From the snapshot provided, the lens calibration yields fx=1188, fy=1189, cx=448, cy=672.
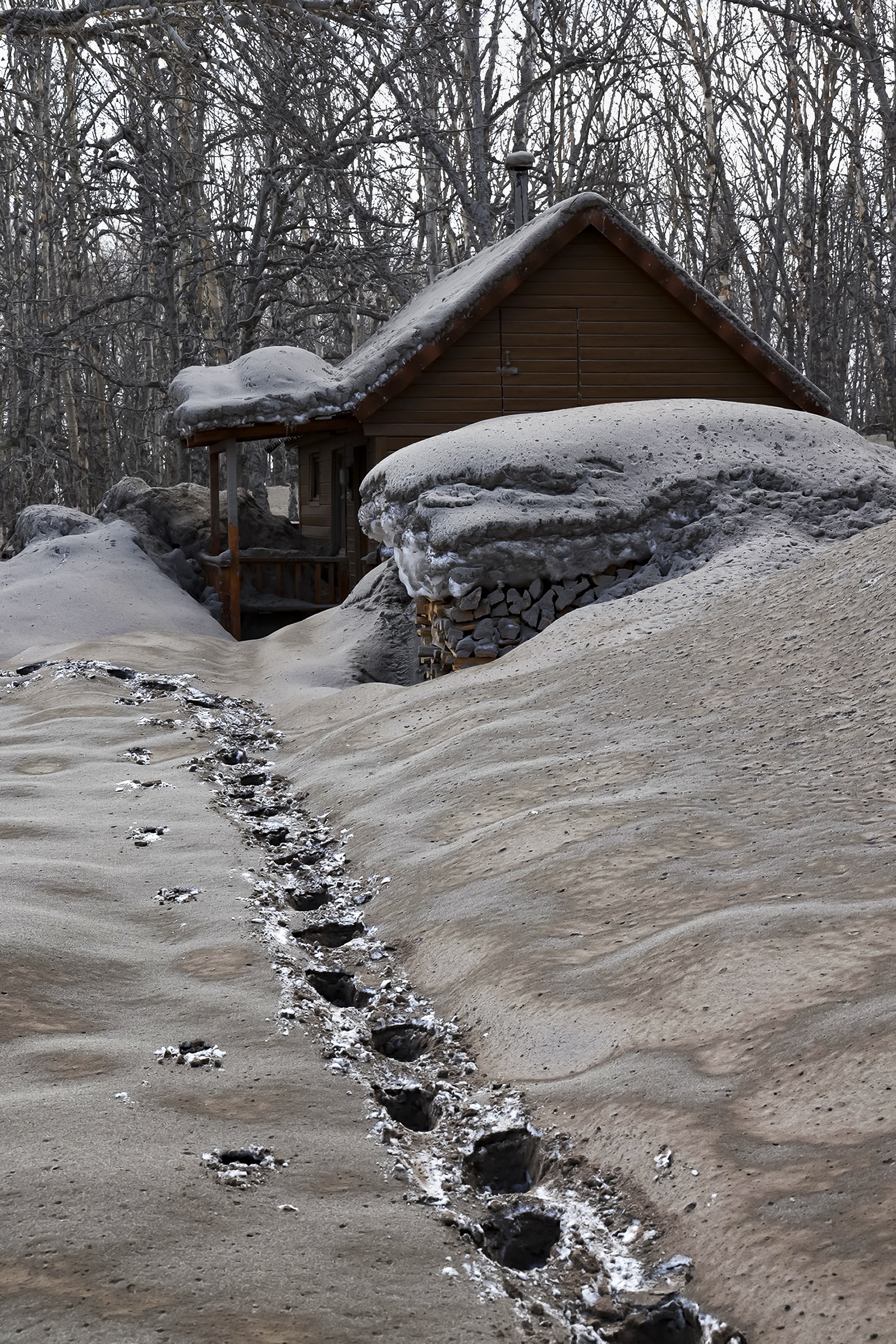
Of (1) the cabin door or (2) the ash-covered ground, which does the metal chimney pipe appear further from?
(2) the ash-covered ground

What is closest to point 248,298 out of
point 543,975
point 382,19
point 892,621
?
point 382,19

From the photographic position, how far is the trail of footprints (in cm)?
253

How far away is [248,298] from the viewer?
20781 millimetres

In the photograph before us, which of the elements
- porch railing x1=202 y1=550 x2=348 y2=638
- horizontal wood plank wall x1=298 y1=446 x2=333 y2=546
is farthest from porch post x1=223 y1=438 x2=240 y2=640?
horizontal wood plank wall x1=298 y1=446 x2=333 y2=546

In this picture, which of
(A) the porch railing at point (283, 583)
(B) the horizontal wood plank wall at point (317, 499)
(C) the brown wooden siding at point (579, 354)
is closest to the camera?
(C) the brown wooden siding at point (579, 354)

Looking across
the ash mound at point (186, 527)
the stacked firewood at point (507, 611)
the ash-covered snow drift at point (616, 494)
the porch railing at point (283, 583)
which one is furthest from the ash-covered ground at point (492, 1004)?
the ash mound at point (186, 527)

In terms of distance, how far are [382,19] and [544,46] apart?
13282mm

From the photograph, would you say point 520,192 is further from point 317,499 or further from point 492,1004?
point 492,1004

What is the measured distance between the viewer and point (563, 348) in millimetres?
14625

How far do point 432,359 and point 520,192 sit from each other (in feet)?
15.7

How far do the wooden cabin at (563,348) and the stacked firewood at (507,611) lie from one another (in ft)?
18.0

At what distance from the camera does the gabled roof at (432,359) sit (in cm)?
1384

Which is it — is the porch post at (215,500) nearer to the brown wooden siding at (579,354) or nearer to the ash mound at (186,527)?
the ash mound at (186,527)

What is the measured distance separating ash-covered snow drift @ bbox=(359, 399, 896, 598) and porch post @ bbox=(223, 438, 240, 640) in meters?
4.49
